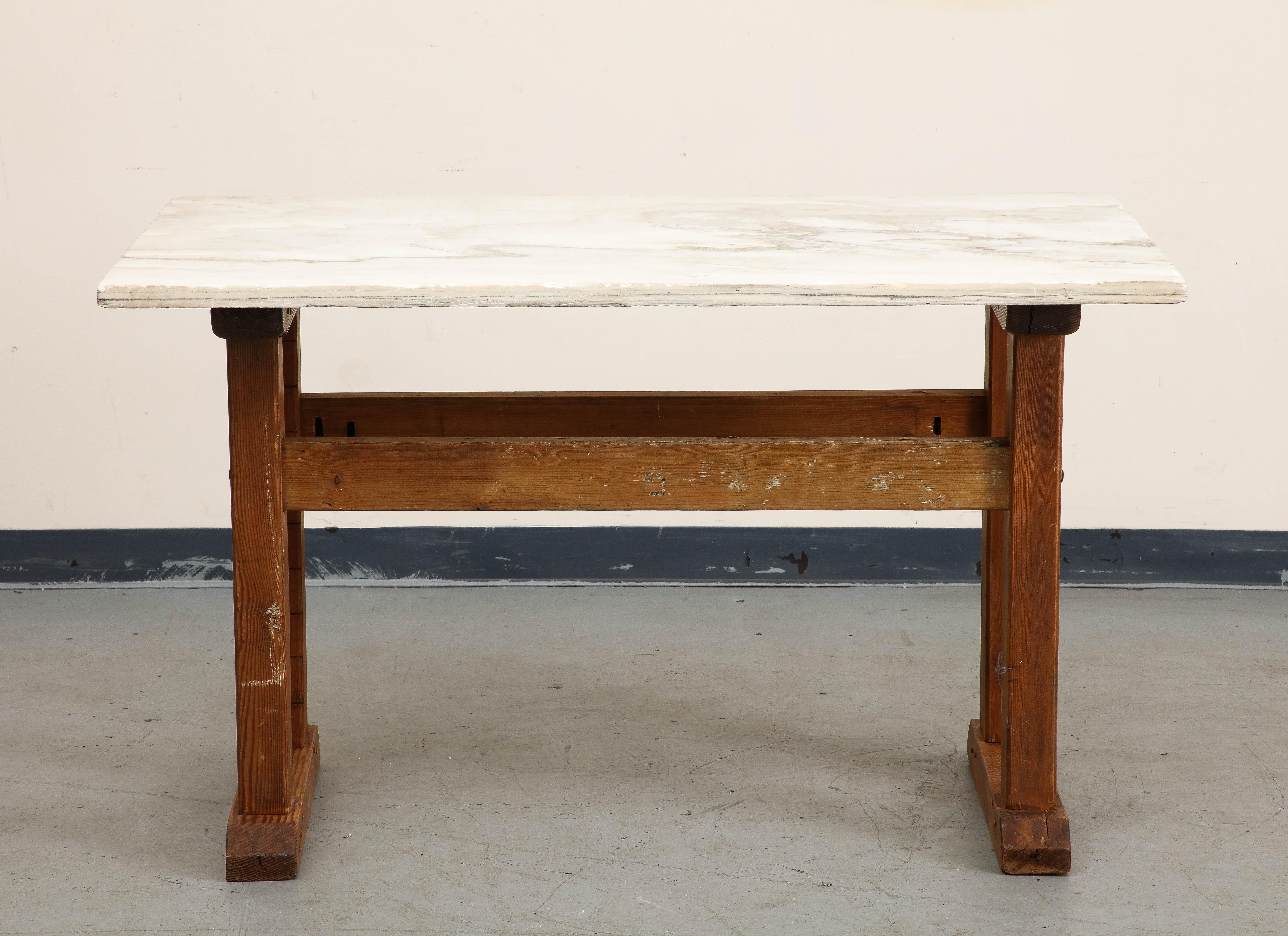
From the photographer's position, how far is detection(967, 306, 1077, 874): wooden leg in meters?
1.68

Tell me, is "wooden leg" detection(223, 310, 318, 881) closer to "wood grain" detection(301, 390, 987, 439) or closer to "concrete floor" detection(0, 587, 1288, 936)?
"concrete floor" detection(0, 587, 1288, 936)

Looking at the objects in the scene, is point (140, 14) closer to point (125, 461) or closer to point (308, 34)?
point (308, 34)

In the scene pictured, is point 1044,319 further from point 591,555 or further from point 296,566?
point 591,555

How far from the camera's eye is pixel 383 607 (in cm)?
300

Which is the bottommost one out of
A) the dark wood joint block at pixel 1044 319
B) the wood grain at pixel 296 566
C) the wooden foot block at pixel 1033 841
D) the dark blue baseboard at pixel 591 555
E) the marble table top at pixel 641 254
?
the dark blue baseboard at pixel 591 555

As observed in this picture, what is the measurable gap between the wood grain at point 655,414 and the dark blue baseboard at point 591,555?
116cm

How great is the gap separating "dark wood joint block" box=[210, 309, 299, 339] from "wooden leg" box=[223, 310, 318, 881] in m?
0.02

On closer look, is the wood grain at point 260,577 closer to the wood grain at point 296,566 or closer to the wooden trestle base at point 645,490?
the wooden trestle base at point 645,490

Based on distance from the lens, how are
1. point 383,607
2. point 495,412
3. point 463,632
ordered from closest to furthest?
1. point 495,412
2. point 463,632
3. point 383,607

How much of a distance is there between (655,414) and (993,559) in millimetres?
570

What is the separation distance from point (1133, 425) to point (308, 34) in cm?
213

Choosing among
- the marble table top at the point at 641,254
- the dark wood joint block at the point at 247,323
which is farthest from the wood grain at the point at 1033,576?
the dark wood joint block at the point at 247,323

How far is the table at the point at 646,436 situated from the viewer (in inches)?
60.2

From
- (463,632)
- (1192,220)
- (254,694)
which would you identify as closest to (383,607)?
(463,632)
